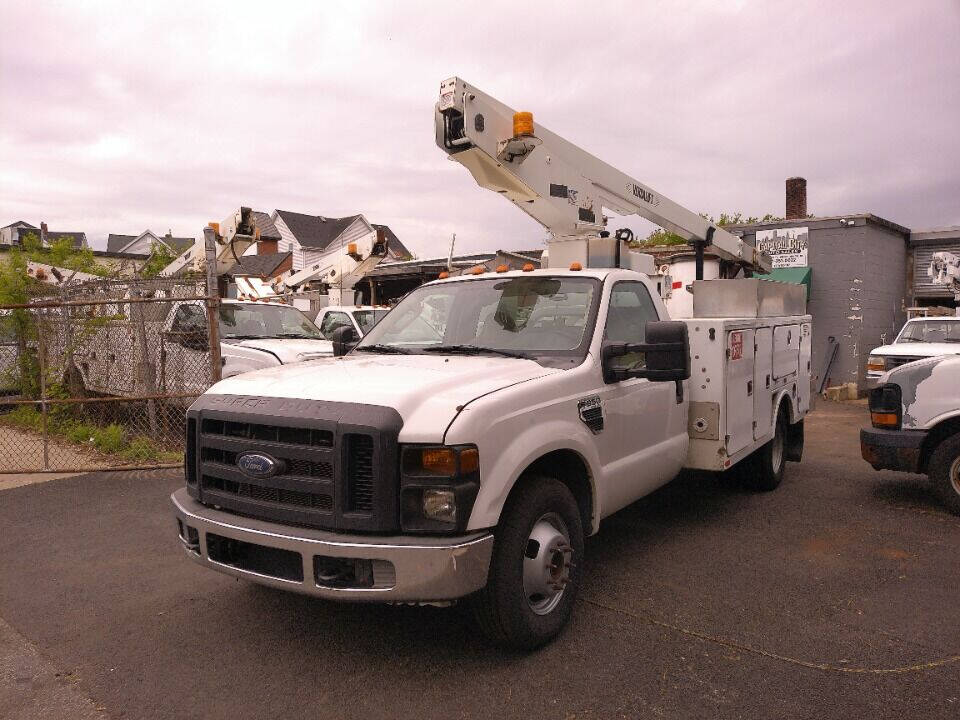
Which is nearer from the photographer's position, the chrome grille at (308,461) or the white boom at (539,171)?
the chrome grille at (308,461)

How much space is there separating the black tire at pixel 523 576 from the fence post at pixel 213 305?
468 centimetres

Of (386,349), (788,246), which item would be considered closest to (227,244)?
(386,349)

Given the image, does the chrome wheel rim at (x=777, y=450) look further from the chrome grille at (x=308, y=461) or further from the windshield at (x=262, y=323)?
the windshield at (x=262, y=323)

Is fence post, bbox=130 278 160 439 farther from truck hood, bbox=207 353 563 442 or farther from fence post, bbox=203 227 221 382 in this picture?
truck hood, bbox=207 353 563 442

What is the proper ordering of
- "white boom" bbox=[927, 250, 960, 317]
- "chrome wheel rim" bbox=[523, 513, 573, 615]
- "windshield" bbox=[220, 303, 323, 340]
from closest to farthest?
"chrome wheel rim" bbox=[523, 513, 573, 615] < "windshield" bbox=[220, 303, 323, 340] < "white boom" bbox=[927, 250, 960, 317]

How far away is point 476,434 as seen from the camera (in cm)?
316

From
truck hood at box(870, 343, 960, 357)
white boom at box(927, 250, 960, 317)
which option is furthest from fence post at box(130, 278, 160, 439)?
white boom at box(927, 250, 960, 317)

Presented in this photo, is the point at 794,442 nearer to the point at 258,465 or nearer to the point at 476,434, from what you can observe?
the point at 476,434

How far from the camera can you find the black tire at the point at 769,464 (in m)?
6.64

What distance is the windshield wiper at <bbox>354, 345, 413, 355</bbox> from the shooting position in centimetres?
450

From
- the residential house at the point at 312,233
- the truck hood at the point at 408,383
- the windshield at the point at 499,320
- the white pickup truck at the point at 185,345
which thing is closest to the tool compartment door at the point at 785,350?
the windshield at the point at 499,320

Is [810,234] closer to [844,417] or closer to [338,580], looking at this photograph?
[844,417]

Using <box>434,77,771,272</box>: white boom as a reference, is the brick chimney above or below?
above

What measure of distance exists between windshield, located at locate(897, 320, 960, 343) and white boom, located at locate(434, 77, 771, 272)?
7.92 m
